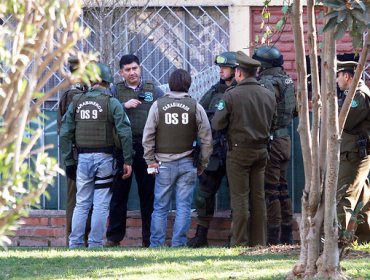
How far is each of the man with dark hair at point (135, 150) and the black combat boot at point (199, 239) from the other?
54 cm

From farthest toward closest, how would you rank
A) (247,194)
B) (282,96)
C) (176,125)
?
(282,96), (176,125), (247,194)

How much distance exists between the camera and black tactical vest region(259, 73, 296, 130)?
10.3 m

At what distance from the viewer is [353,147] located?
970 cm

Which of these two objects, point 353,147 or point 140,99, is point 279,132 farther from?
point 140,99

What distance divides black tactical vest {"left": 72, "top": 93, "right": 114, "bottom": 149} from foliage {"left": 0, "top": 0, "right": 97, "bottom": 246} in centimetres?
623

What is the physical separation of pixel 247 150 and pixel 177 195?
0.92 metres

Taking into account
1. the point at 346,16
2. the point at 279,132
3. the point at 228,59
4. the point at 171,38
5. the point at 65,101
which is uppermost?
the point at 171,38

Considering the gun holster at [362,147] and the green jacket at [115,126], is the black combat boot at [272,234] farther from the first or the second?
the green jacket at [115,126]

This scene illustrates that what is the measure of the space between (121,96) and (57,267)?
273 cm

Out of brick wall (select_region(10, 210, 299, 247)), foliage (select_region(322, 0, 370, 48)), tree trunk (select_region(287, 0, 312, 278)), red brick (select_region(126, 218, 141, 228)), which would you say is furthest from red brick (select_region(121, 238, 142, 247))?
foliage (select_region(322, 0, 370, 48))

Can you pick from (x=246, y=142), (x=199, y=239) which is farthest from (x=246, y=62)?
(x=199, y=239)

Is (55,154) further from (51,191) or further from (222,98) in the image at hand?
(222,98)

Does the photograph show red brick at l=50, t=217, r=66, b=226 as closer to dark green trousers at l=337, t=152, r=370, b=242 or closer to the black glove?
the black glove

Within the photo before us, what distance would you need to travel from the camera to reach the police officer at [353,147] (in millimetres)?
9531
